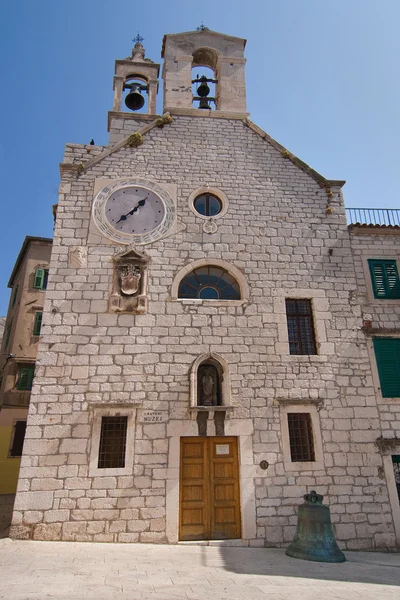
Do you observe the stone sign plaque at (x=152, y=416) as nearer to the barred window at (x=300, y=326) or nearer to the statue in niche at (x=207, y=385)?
the statue in niche at (x=207, y=385)

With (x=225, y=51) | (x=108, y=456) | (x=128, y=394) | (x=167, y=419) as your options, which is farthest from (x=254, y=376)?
(x=225, y=51)

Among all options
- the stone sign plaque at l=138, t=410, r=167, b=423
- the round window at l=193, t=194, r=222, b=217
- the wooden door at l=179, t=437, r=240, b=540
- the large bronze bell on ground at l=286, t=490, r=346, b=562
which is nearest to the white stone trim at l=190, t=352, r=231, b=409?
the stone sign plaque at l=138, t=410, r=167, b=423

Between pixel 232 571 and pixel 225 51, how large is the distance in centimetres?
1279

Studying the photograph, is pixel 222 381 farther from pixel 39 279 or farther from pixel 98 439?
pixel 39 279

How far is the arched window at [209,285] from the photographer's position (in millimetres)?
9461

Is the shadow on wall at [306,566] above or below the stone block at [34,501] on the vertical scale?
below

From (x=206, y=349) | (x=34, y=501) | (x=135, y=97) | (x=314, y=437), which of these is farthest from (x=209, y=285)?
(x=135, y=97)

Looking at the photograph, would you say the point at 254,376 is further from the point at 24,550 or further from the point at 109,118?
the point at 109,118

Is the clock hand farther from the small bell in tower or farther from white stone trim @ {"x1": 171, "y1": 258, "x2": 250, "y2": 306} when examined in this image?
the small bell in tower

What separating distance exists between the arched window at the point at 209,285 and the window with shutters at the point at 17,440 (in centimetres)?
931

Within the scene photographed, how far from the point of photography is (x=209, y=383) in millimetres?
8727

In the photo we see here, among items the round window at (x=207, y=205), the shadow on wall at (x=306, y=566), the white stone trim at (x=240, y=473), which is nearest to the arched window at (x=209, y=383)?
the white stone trim at (x=240, y=473)

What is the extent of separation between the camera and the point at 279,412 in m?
8.55

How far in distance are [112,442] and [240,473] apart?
99.7 inches
